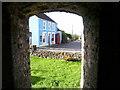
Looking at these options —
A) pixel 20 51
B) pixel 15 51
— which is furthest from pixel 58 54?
pixel 15 51

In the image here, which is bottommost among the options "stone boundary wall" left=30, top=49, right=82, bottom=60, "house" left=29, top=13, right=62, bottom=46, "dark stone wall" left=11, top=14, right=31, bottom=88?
"stone boundary wall" left=30, top=49, right=82, bottom=60

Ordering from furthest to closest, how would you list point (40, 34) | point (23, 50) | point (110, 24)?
point (40, 34) < point (23, 50) < point (110, 24)

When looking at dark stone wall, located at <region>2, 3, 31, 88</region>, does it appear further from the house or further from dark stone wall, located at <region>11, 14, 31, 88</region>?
the house

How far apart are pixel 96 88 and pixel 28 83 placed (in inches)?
90.7

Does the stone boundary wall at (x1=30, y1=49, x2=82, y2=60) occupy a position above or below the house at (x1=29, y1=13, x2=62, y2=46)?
below

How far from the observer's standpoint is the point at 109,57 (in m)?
2.85

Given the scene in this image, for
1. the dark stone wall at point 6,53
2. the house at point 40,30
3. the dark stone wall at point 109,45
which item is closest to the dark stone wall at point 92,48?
the dark stone wall at point 109,45

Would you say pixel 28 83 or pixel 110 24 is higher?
pixel 110 24

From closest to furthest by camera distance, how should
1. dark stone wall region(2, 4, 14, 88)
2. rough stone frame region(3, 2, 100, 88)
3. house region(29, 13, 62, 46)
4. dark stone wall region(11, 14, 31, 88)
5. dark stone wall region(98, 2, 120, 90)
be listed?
1. dark stone wall region(98, 2, 120, 90)
2. dark stone wall region(2, 4, 14, 88)
3. rough stone frame region(3, 2, 100, 88)
4. dark stone wall region(11, 14, 31, 88)
5. house region(29, 13, 62, 46)

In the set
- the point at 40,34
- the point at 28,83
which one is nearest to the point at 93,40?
the point at 28,83

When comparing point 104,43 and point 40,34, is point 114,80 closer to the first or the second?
point 104,43

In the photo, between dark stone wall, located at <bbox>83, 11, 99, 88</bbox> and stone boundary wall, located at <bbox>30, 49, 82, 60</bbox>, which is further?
stone boundary wall, located at <bbox>30, 49, 82, 60</bbox>

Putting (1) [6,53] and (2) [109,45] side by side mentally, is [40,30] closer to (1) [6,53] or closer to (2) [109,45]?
(1) [6,53]

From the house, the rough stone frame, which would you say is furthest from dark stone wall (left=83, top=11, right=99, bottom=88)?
the house
